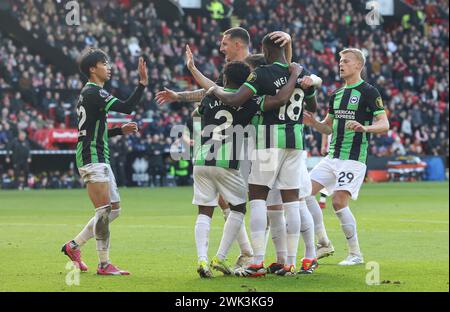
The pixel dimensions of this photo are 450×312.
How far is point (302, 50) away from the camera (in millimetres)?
44906

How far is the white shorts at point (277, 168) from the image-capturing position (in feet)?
34.3

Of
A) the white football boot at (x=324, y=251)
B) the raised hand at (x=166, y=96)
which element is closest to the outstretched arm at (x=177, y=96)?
the raised hand at (x=166, y=96)

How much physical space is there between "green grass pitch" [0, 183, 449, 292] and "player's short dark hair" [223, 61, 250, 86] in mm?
2003

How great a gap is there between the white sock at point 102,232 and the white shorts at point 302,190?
1.73m

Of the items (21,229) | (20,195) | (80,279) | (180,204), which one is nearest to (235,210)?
(80,279)

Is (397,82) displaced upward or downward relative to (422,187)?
upward

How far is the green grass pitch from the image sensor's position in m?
9.68

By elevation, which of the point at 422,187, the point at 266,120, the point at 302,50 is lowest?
the point at 422,187

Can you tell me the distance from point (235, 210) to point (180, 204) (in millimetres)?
13906

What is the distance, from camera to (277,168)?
10523 mm

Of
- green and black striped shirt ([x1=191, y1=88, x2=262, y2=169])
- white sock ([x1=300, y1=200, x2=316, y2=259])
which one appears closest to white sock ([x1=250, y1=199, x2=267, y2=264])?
green and black striped shirt ([x1=191, y1=88, x2=262, y2=169])

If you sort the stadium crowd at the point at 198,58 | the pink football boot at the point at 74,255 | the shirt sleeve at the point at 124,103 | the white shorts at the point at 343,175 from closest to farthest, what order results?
the shirt sleeve at the point at 124,103, the pink football boot at the point at 74,255, the white shorts at the point at 343,175, the stadium crowd at the point at 198,58

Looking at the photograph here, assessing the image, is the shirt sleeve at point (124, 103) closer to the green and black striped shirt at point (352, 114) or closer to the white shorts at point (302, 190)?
the white shorts at point (302, 190)

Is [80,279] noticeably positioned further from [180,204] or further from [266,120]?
[180,204]
